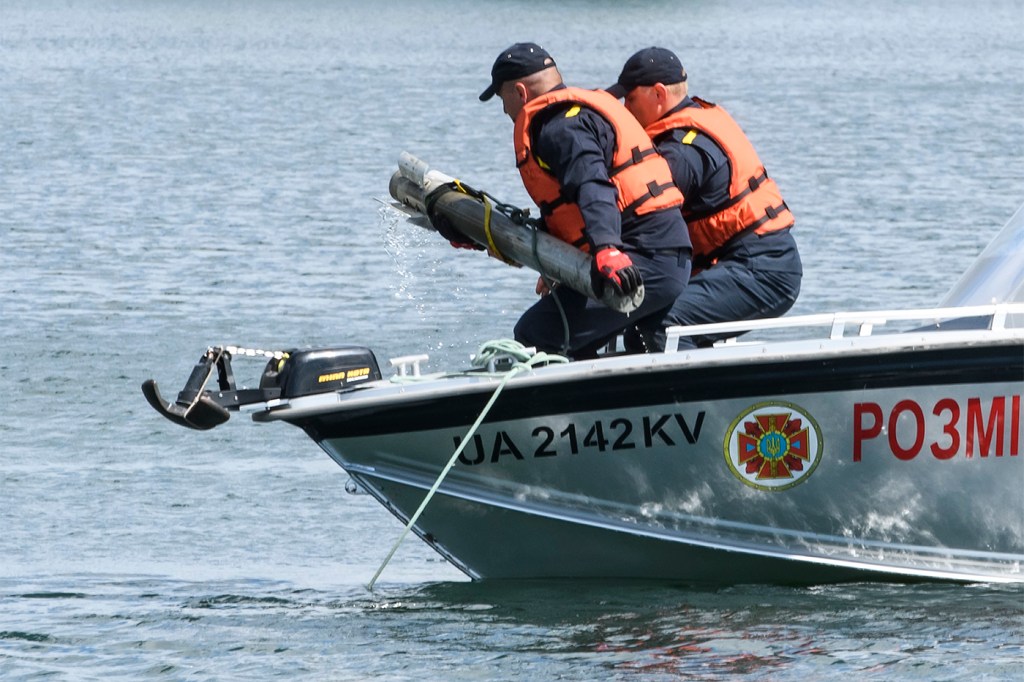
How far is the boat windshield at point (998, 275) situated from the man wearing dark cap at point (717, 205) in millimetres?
647

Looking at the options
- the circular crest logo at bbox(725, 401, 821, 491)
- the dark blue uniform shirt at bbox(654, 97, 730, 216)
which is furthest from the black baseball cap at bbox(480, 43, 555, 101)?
the circular crest logo at bbox(725, 401, 821, 491)

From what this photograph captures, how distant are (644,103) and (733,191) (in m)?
0.46

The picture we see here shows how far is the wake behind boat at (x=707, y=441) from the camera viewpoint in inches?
234

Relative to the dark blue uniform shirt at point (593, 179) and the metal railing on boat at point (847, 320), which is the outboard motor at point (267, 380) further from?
the metal railing on boat at point (847, 320)

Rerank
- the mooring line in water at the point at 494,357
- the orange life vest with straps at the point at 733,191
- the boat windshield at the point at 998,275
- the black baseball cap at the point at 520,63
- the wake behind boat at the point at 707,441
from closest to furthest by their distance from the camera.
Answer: the wake behind boat at the point at 707,441, the mooring line in water at the point at 494,357, the black baseball cap at the point at 520,63, the boat windshield at the point at 998,275, the orange life vest with straps at the point at 733,191

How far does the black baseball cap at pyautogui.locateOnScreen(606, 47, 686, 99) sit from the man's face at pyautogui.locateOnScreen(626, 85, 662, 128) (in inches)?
0.8

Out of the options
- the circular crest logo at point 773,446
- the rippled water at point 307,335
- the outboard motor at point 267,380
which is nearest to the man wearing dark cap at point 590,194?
the circular crest logo at point 773,446

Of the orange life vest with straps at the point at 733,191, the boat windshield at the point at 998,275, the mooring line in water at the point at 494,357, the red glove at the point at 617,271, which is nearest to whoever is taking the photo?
the red glove at the point at 617,271

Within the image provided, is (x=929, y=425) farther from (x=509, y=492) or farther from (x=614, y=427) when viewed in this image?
(x=509, y=492)

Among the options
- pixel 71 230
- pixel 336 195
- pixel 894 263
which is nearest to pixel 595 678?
pixel 894 263

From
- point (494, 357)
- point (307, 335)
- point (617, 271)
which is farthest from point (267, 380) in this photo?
point (307, 335)

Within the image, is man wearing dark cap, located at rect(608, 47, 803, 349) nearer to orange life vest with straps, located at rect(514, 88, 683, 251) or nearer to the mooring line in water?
orange life vest with straps, located at rect(514, 88, 683, 251)

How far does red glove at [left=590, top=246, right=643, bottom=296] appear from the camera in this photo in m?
5.84

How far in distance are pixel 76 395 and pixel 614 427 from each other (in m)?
4.59
